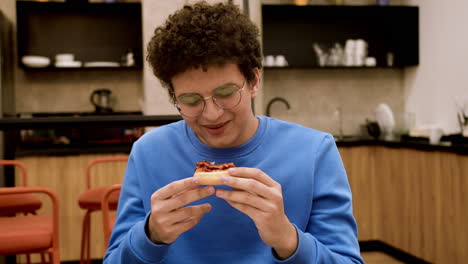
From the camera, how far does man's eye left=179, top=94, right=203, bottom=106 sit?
109 centimetres

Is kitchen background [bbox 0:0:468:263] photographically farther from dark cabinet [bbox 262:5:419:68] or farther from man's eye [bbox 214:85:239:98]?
man's eye [bbox 214:85:239:98]

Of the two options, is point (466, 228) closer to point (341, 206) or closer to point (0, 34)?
point (341, 206)

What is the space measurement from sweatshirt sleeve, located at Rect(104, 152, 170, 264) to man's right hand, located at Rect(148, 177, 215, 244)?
0.13 ft

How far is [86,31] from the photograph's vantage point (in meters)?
4.97

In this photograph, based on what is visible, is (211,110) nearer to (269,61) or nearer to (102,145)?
(102,145)

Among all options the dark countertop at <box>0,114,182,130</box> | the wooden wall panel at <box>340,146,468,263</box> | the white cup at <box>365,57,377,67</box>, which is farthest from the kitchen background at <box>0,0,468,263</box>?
the dark countertop at <box>0,114,182,130</box>

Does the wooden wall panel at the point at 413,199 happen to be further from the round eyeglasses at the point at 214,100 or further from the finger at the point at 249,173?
the finger at the point at 249,173

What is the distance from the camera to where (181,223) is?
0.99m

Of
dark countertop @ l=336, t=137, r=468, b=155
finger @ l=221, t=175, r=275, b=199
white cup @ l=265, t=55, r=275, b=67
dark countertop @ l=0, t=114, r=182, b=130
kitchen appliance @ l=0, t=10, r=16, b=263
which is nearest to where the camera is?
finger @ l=221, t=175, r=275, b=199

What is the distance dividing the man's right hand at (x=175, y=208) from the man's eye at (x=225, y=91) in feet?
0.73

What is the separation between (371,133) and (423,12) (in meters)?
1.24

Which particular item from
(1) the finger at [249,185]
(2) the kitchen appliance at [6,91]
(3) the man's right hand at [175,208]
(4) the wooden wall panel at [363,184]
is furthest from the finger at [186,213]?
(2) the kitchen appliance at [6,91]

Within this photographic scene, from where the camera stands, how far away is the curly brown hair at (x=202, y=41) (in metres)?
1.06

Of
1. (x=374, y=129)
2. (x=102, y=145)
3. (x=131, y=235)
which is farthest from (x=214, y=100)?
(x=374, y=129)
